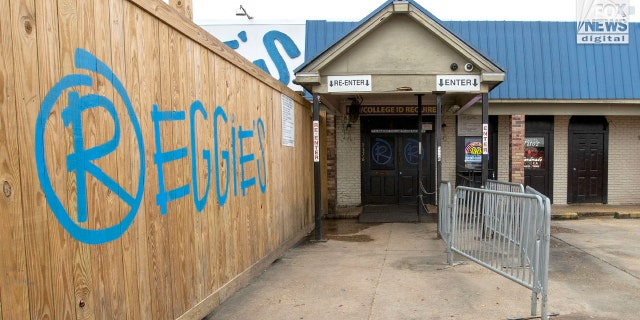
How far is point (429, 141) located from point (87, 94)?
11.3 metres

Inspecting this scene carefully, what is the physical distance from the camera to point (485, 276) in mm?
5938

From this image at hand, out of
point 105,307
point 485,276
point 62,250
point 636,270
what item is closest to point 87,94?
point 62,250

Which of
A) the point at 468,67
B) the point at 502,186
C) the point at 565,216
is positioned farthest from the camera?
the point at 565,216

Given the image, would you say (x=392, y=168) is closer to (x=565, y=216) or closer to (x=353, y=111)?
(x=353, y=111)

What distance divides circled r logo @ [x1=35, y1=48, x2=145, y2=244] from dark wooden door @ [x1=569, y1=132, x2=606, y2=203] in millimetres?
13243

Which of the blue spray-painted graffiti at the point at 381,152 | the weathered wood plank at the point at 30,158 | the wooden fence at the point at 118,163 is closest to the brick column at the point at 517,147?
the blue spray-painted graffiti at the point at 381,152

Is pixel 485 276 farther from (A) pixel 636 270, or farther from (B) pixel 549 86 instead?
(B) pixel 549 86

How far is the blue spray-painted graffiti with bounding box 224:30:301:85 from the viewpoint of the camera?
1341cm

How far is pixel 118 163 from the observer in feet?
10.0

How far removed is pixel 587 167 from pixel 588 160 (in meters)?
0.20

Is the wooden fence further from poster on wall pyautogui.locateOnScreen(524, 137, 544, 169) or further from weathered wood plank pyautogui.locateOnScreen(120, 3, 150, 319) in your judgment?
poster on wall pyautogui.locateOnScreen(524, 137, 544, 169)

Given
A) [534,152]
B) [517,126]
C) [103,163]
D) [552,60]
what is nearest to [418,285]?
[103,163]

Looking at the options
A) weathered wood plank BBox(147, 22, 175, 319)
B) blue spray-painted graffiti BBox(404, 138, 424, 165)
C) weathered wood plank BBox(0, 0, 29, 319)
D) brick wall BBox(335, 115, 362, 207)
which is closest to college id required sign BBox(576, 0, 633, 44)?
blue spray-painted graffiti BBox(404, 138, 424, 165)

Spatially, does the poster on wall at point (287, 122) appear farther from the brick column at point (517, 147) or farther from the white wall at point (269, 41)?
the brick column at point (517, 147)
